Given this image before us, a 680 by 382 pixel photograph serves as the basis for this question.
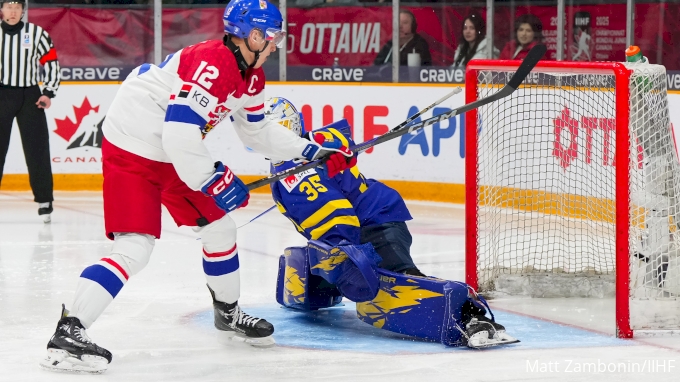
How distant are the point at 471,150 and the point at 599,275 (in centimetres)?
69

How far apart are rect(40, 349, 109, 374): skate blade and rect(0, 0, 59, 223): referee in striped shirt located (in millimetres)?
3325

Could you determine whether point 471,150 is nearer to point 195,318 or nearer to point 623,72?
point 623,72

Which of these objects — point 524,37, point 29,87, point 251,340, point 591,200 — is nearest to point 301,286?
point 251,340

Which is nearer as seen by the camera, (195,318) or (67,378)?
(67,378)

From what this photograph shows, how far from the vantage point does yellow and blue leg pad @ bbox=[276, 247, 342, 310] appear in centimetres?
384

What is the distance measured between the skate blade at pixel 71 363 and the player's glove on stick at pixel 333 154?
890 millimetres

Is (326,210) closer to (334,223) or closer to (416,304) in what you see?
(334,223)

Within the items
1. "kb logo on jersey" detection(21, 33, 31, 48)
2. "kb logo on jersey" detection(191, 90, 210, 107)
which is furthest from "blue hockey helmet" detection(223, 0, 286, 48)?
"kb logo on jersey" detection(21, 33, 31, 48)

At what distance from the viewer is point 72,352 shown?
10.2 feet

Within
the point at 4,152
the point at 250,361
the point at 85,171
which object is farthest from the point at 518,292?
the point at 85,171

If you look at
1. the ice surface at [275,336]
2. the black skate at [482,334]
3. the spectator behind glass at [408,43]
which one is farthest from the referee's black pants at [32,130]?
the black skate at [482,334]

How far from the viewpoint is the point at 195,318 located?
3896 millimetres

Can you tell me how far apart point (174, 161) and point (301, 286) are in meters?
0.88

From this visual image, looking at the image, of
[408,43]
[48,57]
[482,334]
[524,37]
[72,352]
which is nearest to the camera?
[72,352]
